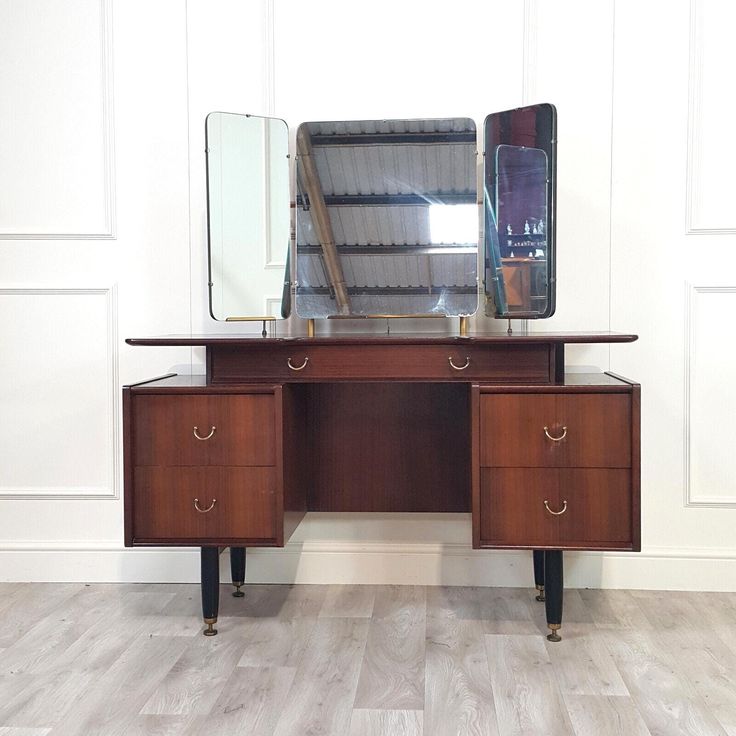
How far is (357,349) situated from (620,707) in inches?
41.2

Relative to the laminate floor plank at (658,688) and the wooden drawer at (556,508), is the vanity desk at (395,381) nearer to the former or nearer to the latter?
the wooden drawer at (556,508)

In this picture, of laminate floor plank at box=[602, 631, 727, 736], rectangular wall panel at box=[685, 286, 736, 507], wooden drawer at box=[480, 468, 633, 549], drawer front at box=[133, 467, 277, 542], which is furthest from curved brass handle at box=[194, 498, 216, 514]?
rectangular wall panel at box=[685, 286, 736, 507]

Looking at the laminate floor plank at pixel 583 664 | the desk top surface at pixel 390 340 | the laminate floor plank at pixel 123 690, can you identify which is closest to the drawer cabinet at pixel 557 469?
the desk top surface at pixel 390 340

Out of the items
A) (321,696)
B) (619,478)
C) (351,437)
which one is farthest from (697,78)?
(321,696)

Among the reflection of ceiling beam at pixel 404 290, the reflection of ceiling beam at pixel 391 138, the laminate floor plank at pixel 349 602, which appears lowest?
the laminate floor plank at pixel 349 602

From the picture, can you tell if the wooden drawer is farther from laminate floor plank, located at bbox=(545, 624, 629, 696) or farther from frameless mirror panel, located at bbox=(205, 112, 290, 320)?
frameless mirror panel, located at bbox=(205, 112, 290, 320)

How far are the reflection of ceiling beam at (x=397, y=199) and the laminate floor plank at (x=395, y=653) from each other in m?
1.19

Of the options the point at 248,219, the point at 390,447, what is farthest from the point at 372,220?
the point at 390,447

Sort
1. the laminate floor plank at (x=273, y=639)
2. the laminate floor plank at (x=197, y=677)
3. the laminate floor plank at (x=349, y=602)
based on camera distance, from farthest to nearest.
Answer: the laminate floor plank at (x=349, y=602) < the laminate floor plank at (x=273, y=639) < the laminate floor plank at (x=197, y=677)

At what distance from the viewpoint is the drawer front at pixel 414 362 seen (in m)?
2.18

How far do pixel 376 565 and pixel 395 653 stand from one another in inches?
22.8

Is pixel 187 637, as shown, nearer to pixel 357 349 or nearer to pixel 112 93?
pixel 357 349

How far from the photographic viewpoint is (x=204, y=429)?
217 cm

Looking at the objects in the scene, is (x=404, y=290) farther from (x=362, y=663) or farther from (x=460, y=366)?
(x=362, y=663)
